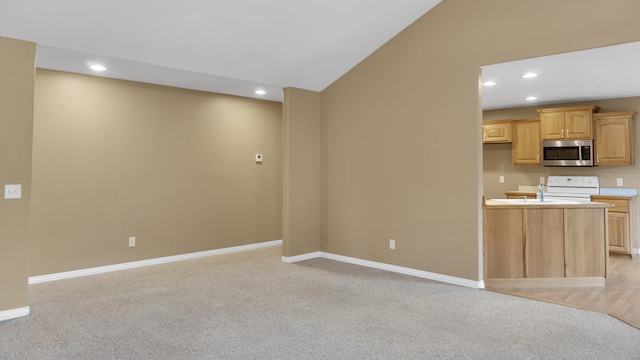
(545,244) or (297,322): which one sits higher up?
(545,244)

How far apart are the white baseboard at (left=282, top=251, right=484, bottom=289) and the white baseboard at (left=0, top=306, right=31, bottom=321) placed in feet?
9.58

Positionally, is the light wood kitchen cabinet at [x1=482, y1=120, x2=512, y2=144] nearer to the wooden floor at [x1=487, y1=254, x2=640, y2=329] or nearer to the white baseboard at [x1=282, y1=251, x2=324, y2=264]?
the wooden floor at [x1=487, y1=254, x2=640, y2=329]

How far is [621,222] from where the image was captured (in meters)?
5.89

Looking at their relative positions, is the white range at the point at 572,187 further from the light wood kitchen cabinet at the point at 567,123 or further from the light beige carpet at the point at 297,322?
the light beige carpet at the point at 297,322

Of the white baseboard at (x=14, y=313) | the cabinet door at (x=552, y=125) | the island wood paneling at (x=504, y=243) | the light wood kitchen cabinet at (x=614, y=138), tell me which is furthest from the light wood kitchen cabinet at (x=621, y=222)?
the white baseboard at (x=14, y=313)

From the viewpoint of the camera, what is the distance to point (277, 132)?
700 cm

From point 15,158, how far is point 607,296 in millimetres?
5648

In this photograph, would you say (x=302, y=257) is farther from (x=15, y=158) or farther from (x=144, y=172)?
(x=15, y=158)

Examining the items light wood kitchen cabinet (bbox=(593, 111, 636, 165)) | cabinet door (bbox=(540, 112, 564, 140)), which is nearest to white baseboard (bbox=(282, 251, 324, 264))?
cabinet door (bbox=(540, 112, 564, 140))

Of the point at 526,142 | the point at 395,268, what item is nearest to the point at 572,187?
the point at 526,142

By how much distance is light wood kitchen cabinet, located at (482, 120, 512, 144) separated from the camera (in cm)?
699

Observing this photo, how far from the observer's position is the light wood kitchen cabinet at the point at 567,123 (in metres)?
6.11

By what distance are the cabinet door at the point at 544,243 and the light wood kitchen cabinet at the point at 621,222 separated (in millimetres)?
2340

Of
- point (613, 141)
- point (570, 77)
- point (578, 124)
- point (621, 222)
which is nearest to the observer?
point (570, 77)
